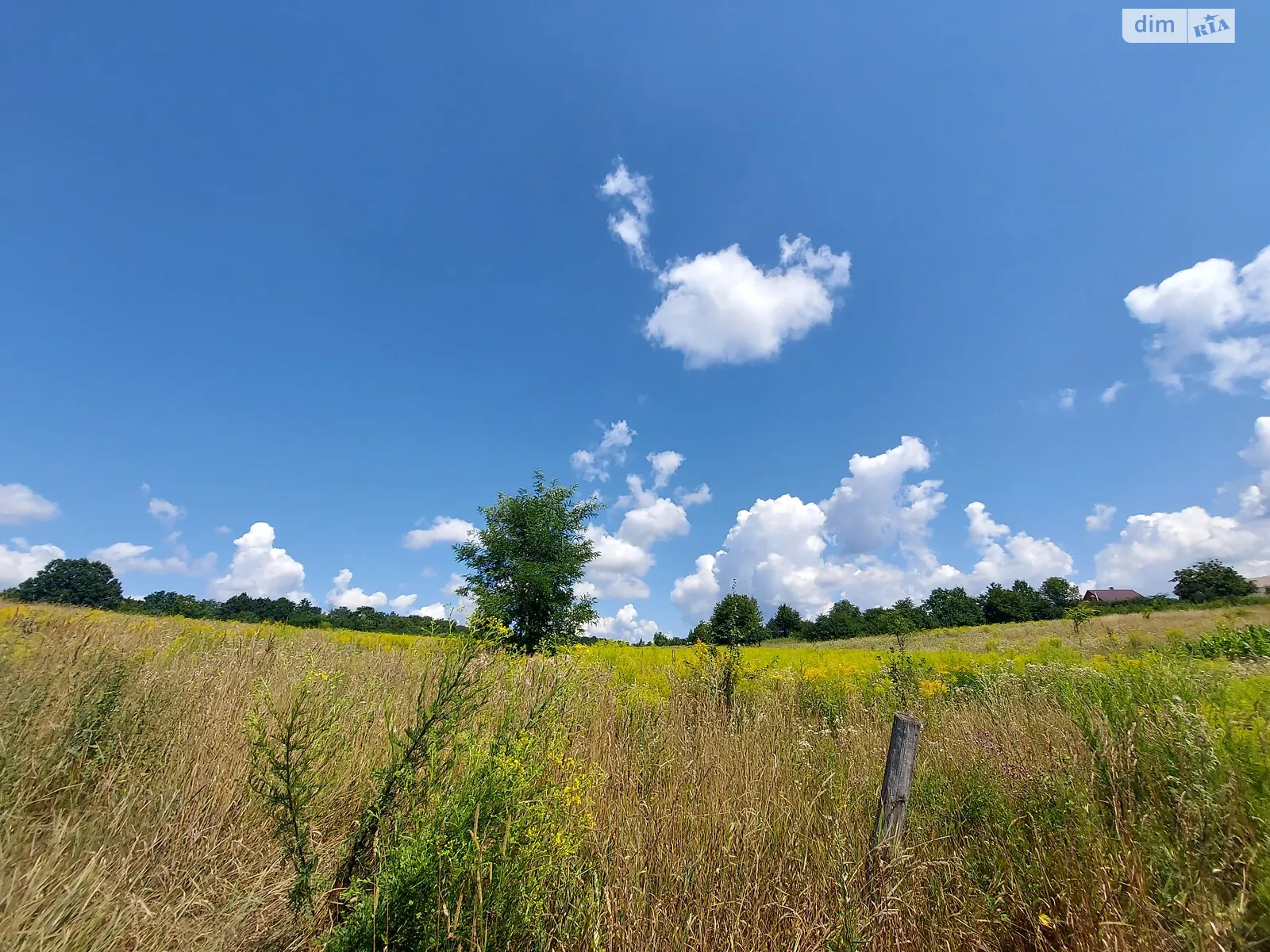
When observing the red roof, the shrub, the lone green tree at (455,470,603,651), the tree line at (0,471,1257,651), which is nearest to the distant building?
the red roof

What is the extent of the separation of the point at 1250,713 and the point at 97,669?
27.1 feet

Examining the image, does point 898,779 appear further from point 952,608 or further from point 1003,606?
point 952,608

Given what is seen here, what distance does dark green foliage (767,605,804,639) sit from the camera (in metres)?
65.4

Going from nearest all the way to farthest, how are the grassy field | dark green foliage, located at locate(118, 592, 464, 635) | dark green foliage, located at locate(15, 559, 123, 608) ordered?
the grassy field, dark green foliage, located at locate(118, 592, 464, 635), dark green foliage, located at locate(15, 559, 123, 608)

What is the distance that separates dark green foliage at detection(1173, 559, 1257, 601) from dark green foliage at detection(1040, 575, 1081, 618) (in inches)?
412

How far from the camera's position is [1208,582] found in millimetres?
56875

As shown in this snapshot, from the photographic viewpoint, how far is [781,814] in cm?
357

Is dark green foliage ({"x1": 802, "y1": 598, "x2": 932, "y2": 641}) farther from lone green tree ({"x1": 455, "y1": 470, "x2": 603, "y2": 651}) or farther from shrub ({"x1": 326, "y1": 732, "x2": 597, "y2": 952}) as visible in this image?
shrub ({"x1": 326, "y1": 732, "x2": 597, "y2": 952})

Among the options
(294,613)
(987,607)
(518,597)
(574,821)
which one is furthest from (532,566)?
(987,607)

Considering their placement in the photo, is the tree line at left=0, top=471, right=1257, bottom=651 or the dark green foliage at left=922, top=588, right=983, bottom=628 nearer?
the tree line at left=0, top=471, right=1257, bottom=651

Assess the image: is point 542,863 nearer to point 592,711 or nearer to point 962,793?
point 592,711

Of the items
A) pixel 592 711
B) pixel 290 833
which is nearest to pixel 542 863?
pixel 290 833

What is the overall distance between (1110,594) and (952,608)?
1006 inches

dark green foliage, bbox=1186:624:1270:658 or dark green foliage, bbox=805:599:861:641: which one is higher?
dark green foliage, bbox=1186:624:1270:658
